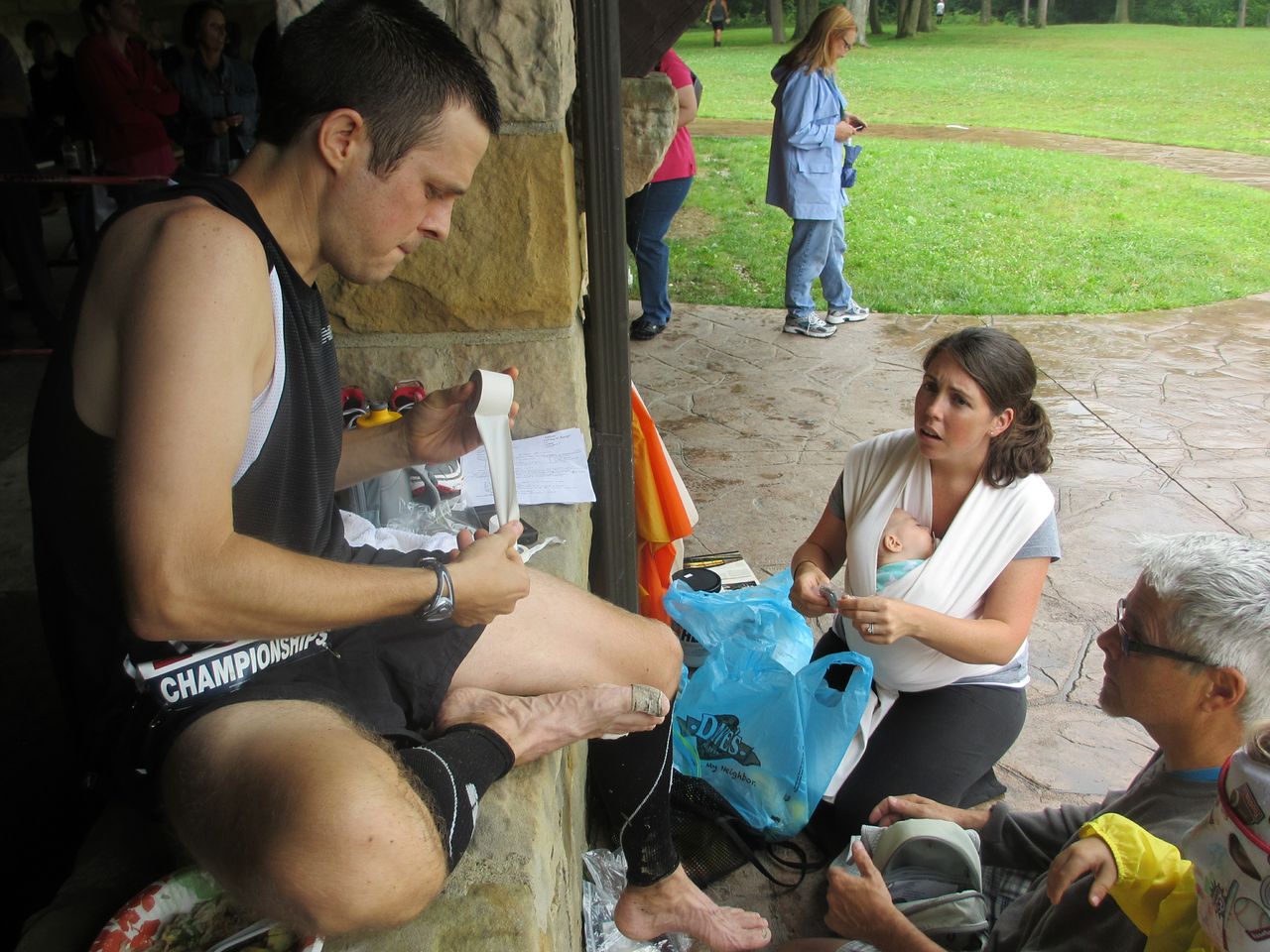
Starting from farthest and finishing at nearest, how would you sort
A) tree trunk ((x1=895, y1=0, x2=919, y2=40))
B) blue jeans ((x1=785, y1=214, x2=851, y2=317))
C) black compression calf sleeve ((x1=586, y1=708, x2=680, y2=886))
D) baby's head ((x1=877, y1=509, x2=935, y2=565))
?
tree trunk ((x1=895, y1=0, x2=919, y2=40))
blue jeans ((x1=785, y1=214, x2=851, y2=317))
baby's head ((x1=877, y1=509, x2=935, y2=565))
black compression calf sleeve ((x1=586, y1=708, x2=680, y2=886))

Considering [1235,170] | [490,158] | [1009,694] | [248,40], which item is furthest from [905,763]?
[1235,170]

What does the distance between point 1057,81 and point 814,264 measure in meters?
18.9

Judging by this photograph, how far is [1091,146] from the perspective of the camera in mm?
14469

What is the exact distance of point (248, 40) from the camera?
11672 mm

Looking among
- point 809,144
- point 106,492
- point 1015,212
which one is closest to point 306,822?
point 106,492

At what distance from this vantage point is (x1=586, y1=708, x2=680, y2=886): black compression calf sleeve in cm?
210

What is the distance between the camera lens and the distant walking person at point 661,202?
613cm

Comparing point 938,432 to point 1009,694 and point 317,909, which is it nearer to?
point 1009,694

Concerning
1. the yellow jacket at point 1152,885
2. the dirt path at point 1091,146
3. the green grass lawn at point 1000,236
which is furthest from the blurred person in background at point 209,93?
the dirt path at point 1091,146

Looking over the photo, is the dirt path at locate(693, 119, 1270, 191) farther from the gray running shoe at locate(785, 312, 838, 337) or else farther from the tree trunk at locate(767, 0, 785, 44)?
the tree trunk at locate(767, 0, 785, 44)

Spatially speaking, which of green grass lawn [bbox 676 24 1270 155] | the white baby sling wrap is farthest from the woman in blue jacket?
green grass lawn [bbox 676 24 1270 155]

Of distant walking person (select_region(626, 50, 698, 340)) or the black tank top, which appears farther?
distant walking person (select_region(626, 50, 698, 340))

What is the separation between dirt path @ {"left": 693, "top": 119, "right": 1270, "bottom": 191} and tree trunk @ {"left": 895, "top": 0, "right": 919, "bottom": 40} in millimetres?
20492

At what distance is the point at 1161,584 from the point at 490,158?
1.71 meters
